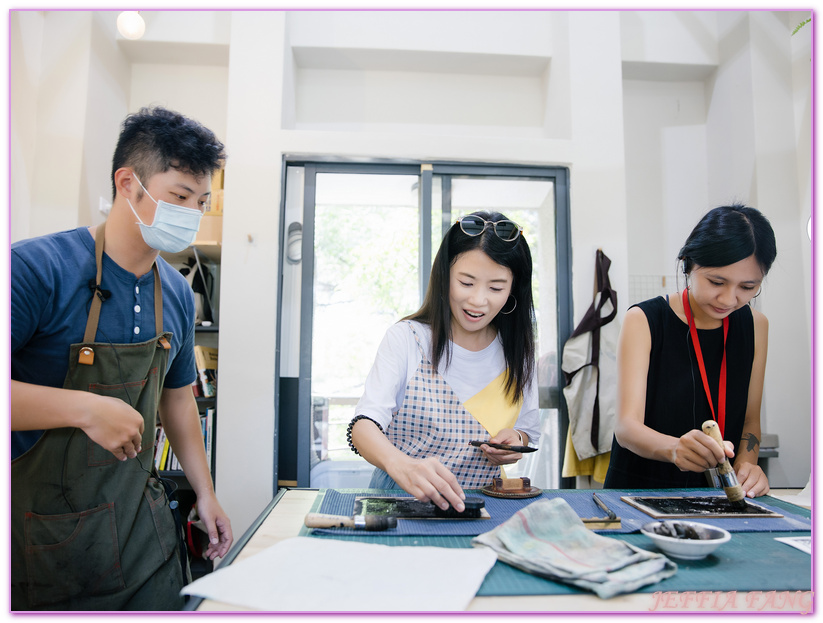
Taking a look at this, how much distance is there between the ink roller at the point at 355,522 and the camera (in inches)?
41.3

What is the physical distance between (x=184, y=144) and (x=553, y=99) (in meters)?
2.56

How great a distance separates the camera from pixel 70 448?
48.1 inches

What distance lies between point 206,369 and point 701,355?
7.64ft

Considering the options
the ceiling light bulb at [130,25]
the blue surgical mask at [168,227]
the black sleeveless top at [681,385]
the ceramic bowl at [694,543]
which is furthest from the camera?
the ceiling light bulb at [130,25]

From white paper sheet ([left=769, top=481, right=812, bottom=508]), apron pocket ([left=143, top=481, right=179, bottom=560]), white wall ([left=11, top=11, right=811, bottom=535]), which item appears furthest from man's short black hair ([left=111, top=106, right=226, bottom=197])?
white paper sheet ([left=769, top=481, right=812, bottom=508])

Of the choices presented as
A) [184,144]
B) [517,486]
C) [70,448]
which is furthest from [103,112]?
[517,486]

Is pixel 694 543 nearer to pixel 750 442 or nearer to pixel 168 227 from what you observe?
pixel 750 442

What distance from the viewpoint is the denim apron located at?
119 centimetres

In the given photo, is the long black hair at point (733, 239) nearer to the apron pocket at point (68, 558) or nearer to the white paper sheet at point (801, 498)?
the white paper sheet at point (801, 498)

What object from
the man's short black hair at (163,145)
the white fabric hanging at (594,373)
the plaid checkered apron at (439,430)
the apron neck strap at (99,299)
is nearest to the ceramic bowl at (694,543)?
the plaid checkered apron at (439,430)

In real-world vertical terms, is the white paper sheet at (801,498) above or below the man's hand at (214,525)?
above

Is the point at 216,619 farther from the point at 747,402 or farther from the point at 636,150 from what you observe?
the point at 636,150

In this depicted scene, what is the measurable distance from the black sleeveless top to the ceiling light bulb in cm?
265

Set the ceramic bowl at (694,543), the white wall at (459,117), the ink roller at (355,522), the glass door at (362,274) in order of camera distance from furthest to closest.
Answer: the glass door at (362,274) < the white wall at (459,117) < the ink roller at (355,522) < the ceramic bowl at (694,543)
